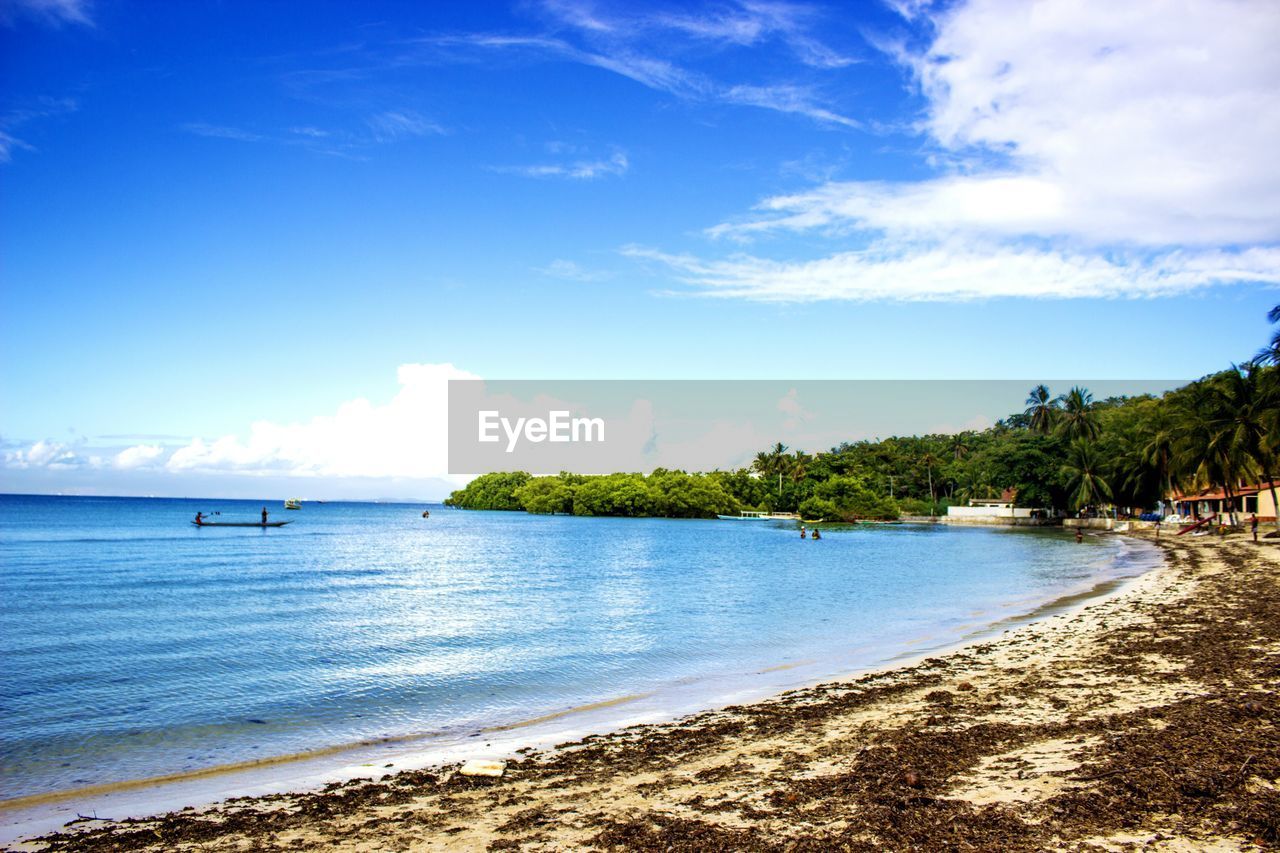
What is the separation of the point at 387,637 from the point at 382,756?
35.9 ft

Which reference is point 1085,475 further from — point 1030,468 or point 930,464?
point 930,464

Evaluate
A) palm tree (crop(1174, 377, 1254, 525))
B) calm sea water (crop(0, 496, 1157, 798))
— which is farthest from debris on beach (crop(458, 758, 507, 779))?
palm tree (crop(1174, 377, 1254, 525))

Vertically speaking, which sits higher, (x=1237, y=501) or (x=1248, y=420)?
(x=1248, y=420)

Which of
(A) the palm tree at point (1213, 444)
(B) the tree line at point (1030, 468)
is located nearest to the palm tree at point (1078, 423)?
(B) the tree line at point (1030, 468)

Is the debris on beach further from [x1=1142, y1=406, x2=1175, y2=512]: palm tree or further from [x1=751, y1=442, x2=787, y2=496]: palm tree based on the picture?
[x1=751, y1=442, x2=787, y2=496]: palm tree

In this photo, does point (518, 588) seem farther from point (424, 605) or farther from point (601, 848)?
point (601, 848)

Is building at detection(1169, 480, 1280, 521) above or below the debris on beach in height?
above

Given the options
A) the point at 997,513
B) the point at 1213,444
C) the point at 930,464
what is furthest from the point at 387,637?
the point at 930,464

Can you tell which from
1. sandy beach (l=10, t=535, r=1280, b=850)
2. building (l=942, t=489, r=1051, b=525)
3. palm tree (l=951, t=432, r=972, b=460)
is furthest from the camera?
palm tree (l=951, t=432, r=972, b=460)

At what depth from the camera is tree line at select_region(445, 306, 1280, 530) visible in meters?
54.7

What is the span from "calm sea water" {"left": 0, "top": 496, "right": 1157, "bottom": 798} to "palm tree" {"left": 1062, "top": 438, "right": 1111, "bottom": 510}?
50.4 metres

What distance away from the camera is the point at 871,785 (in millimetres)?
7637

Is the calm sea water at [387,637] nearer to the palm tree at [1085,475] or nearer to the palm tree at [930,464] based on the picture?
the palm tree at [1085,475]

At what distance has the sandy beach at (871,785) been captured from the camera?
6.41m
